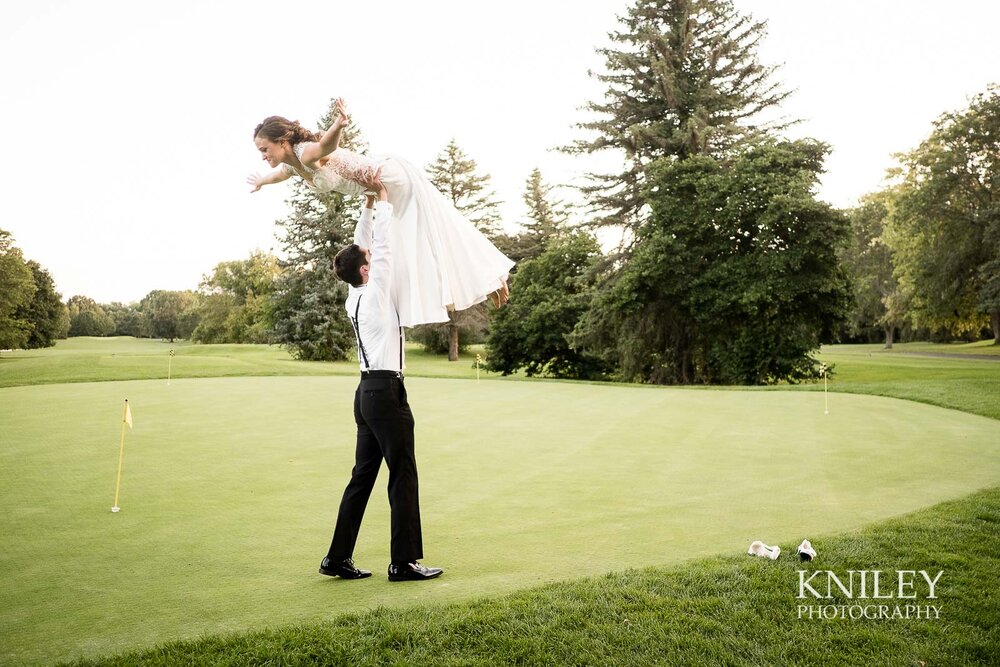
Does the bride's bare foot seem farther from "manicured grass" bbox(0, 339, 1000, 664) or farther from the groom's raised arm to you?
"manicured grass" bbox(0, 339, 1000, 664)

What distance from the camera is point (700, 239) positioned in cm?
2327

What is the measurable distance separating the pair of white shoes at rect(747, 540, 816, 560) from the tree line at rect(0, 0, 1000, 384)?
59.2 feet

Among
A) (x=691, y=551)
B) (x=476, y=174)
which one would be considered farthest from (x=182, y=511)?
(x=476, y=174)

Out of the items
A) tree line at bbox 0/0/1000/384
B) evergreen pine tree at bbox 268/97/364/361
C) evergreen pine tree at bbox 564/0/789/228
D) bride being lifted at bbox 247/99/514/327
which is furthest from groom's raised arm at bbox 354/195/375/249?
evergreen pine tree at bbox 268/97/364/361

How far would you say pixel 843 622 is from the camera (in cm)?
320

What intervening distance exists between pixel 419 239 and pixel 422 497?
2.52 meters

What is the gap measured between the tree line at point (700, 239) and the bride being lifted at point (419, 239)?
61.2ft

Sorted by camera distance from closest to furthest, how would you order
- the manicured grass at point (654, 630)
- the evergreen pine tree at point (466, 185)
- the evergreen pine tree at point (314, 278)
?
the manicured grass at point (654, 630) → the evergreen pine tree at point (314, 278) → the evergreen pine tree at point (466, 185)

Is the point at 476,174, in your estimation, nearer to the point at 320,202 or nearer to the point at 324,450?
the point at 320,202

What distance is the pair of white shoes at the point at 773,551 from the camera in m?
3.94

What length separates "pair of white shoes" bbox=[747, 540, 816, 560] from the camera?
155 inches

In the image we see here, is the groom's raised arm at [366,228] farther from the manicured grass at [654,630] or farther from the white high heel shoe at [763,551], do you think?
the white high heel shoe at [763,551]

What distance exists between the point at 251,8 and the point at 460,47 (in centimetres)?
863

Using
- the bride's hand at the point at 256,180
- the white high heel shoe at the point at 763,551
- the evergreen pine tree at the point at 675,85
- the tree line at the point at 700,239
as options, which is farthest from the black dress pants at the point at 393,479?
the evergreen pine tree at the point at 675,85
